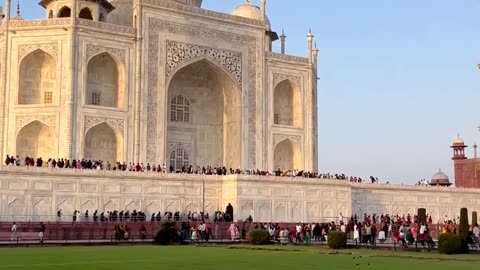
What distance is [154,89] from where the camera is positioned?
32.5 m

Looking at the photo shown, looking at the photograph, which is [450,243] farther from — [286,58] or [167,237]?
[286,58]

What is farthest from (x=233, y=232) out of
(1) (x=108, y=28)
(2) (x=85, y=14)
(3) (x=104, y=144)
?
(2) (x=85, y=14)

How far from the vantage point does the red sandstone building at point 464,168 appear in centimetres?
5000

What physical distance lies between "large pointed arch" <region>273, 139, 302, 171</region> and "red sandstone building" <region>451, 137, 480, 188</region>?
17.8 meters

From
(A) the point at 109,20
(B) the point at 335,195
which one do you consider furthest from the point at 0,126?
(B) the point at 335,195

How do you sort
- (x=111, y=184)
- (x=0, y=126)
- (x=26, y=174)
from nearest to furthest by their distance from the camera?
(x=26, y=174) → (x=111, y=184) → (x=0, y=126)

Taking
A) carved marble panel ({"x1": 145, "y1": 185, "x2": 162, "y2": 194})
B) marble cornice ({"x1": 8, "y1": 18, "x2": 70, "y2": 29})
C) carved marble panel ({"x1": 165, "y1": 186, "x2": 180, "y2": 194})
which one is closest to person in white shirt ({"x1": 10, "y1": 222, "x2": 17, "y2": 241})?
carved marble panel ({"x1": 145, "y1": 185, "x2": 162, "y2": 194})

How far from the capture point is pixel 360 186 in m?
34.3

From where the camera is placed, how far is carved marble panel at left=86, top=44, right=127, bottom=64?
30.9m

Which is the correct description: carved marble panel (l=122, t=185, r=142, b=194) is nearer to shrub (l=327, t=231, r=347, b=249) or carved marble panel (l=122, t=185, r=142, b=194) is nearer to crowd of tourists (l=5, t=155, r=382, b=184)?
crowd of tourists (l=5, t=155, r=382, b=184)

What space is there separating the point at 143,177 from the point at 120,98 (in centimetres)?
537

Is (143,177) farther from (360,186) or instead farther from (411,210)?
(411,210)

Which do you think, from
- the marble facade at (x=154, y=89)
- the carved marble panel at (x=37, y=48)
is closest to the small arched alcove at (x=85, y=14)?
the marble facade at (x=154, y=89)

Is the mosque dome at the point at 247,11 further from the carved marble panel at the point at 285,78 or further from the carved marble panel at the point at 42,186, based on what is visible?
the carved marble panel at the point at 42,186
